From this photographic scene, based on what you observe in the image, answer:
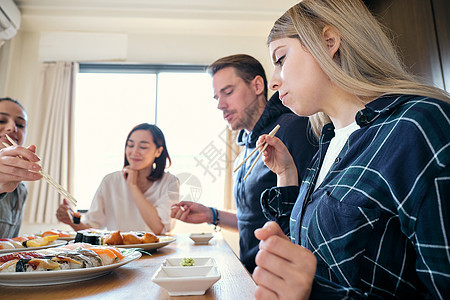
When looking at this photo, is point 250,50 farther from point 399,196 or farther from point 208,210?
point 399,196

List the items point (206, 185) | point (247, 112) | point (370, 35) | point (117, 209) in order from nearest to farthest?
point (370, 35) → point (247, 112) → point (117, 209) → point (206, 185)

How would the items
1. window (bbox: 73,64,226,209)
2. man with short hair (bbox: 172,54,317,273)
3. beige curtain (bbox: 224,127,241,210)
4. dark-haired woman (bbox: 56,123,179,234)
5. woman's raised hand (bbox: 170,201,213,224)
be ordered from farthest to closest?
window (bbox: 73,64,226,209) < beige curtain (bbox: 224,127,241,210) < dark-haired woman (bbox: 56,123,179,234) < woman's raised hand (bbox: 170,201,213,224) < man with short hair (bbox: 172,54,317,273)

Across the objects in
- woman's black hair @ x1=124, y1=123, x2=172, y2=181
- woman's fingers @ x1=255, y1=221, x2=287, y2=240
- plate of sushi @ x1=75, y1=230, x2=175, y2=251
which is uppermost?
woman's black hair @ x1=124, y1=123, x2=172, y2=181

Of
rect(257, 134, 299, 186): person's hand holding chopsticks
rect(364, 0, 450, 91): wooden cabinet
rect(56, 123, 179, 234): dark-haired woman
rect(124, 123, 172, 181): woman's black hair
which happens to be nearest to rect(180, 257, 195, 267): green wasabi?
rect(257, 134, 299, 186): person's hand holding chopsticks

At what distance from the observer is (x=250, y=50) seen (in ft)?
11.9

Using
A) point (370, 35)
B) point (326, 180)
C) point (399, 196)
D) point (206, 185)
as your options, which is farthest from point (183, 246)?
point (206, 185)

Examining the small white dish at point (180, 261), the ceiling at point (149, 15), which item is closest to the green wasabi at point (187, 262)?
the small white dish at point (180, 261)

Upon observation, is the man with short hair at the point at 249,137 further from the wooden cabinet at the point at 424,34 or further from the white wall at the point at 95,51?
the white wall at the point at 95,51

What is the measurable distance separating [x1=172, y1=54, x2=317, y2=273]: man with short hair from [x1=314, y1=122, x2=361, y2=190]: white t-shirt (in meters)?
0.20

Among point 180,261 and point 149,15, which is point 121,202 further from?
point 149,15

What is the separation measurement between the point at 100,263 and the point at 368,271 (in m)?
0.56

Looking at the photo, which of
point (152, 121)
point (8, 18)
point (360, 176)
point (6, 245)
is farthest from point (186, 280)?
point (8, 18)

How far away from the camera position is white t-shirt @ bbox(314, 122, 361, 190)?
86cm

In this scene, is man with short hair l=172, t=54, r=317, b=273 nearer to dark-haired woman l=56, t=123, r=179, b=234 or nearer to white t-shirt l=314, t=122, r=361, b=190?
white t-shirt l=314, t=122, r=361, b=190
